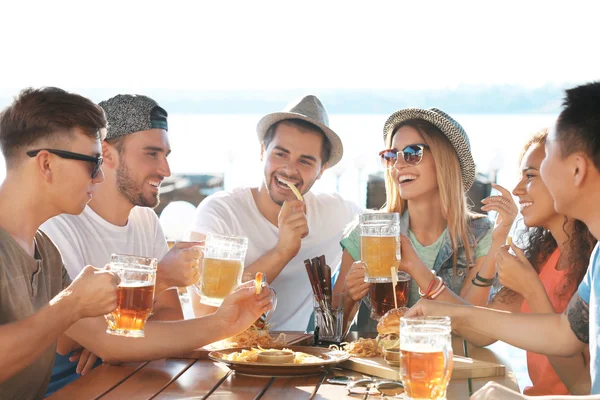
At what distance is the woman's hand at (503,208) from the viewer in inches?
135

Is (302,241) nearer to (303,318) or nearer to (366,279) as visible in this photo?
(303,318)

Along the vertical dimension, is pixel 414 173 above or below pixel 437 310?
above

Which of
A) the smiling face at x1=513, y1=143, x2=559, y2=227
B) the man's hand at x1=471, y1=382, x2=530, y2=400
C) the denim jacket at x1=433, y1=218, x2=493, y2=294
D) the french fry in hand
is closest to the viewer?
the man's hand at x1=471, y1=382, x2=530, y2=400

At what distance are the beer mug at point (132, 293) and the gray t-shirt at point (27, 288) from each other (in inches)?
12.3

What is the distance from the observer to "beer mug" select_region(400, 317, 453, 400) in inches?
70.5

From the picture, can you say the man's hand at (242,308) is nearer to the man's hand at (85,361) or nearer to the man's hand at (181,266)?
the man's hand at (181,266)

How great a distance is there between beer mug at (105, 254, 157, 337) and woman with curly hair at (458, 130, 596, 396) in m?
1.41

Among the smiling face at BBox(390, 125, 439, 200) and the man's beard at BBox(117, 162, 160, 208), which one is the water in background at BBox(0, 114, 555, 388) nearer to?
the smiling face at BBox(390, 125, 439, 200)

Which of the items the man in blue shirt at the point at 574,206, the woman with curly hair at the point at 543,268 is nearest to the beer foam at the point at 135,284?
the man in blue shirt at the point at 574,206

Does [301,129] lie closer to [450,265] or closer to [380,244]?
[450,265]

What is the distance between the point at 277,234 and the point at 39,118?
1.98 m

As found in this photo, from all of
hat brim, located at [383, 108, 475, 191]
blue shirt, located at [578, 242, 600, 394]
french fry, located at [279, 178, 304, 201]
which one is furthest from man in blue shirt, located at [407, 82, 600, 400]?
french fry, located at [279, 178, 304, 201]

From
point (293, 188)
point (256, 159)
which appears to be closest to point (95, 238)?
point (293, 188)

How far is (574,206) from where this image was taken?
87.1 inches
